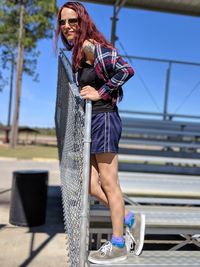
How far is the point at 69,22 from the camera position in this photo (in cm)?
338

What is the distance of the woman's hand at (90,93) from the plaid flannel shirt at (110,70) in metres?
0.04

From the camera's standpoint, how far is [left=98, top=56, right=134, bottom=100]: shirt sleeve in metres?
3.24

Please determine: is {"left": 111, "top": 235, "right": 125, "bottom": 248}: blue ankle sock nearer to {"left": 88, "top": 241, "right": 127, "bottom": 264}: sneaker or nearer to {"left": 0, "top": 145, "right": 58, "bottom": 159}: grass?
{"left": 88, "top": 241, "right": 127, "bottom": 264}: sneaker

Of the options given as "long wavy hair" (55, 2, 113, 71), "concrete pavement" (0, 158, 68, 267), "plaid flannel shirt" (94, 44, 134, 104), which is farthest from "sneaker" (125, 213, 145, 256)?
"concrete pavement" (0, 158, 68, 267)

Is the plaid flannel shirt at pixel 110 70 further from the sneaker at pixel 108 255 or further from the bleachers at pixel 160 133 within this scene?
the bleachers at pixel 160 133

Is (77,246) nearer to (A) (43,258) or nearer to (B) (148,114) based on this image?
(A) (43,258)

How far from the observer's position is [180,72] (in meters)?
7.95

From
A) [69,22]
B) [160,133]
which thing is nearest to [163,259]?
[69,22]

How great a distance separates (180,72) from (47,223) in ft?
11.1

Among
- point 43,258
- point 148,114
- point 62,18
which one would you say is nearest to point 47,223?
point 43,258

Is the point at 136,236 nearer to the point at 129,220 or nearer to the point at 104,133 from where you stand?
the point at 129,220

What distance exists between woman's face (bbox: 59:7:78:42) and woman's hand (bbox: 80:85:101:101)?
17.9 inches

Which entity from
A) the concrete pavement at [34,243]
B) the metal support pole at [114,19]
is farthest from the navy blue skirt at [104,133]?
the metal support pole at [114,19]

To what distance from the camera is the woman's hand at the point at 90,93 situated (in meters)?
3.17
